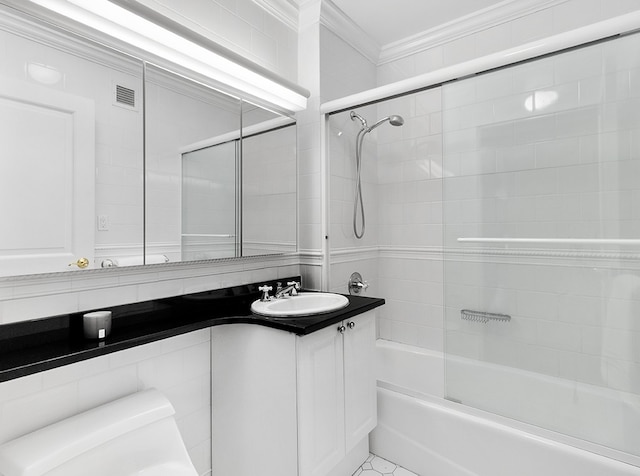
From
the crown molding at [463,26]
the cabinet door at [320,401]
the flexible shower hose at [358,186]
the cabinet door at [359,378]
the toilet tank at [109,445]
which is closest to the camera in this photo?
the toilet tank at [109,445]

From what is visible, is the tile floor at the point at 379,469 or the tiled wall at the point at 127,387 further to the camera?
the tile floor at the point at 379,469

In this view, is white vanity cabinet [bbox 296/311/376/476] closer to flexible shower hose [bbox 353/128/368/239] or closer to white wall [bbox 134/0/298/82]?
flexible shower hose [bbox 353/128/368/239]

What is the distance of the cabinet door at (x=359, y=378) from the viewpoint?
5.50 ft

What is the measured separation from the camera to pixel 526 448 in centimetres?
154

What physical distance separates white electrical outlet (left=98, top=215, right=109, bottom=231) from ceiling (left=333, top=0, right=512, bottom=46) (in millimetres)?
1898

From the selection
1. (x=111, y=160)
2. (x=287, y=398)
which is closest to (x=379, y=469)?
(x=287, y=398)

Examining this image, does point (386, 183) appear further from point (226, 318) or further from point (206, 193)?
point (226, 318)

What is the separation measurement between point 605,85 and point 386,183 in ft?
5.01

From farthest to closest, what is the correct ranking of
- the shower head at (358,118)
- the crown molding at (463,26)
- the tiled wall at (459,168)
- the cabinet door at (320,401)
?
the shower head at (358,118) < the crown molding at (463,26) < the tiled wall at (459,168) < the cabinet door at (320,401)

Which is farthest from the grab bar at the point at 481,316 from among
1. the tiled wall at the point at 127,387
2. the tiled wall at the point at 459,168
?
the tiled wall at the point at 127,387

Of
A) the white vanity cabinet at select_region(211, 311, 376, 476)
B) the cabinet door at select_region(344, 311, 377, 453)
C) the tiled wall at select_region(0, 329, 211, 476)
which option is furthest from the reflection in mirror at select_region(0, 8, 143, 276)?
the cabinet door at select_region(344, 311, 377, 453)

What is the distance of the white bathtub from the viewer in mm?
1461

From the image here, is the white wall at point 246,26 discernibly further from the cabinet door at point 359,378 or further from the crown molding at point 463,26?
the cabinet door at point 359,378

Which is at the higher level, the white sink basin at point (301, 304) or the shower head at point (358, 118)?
the shower head at point (358, 118)
